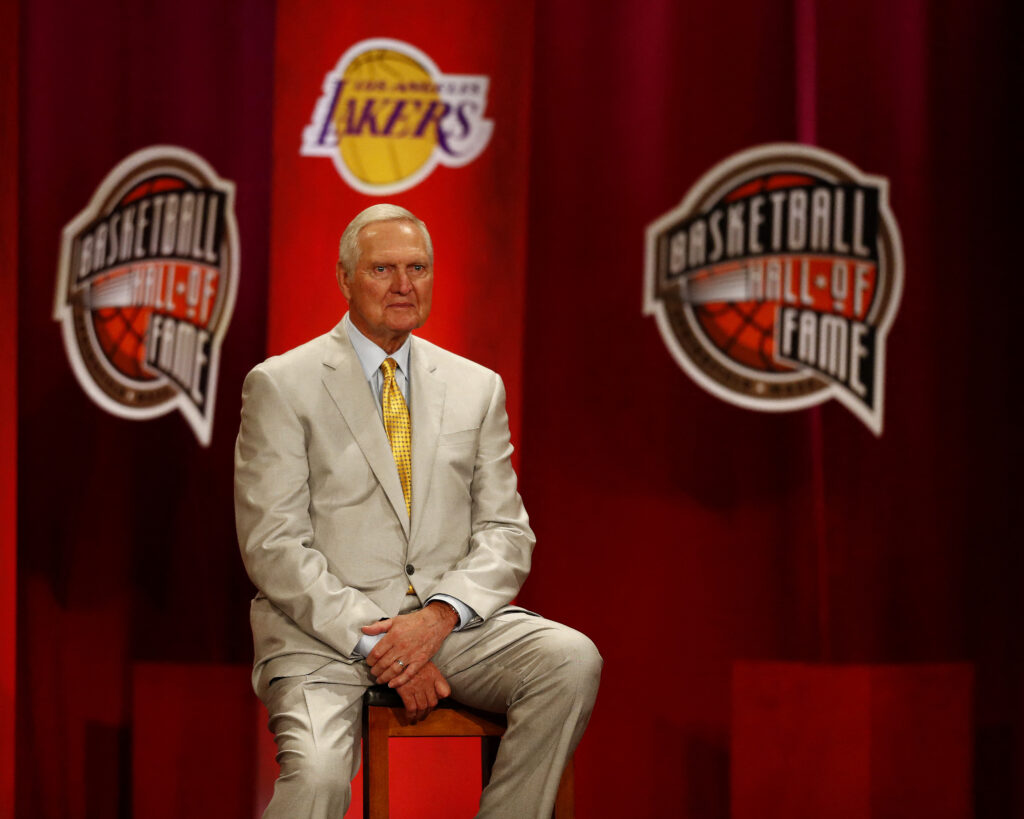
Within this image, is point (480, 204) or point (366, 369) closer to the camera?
point (366, 369)

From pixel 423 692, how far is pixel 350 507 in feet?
1.16

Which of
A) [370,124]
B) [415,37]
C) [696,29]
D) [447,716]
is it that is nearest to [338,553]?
[447,716]

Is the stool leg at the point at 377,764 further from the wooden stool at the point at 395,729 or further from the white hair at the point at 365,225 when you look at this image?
the white hair at the point at 365,225

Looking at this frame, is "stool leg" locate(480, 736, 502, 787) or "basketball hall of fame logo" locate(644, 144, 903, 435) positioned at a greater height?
"basketball hall of fame logo" locate(644, 144, 903, 435)

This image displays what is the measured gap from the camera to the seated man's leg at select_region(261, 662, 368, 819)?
1.83 metres

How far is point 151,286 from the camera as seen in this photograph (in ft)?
9.55

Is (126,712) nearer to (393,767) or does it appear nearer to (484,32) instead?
(393,767)

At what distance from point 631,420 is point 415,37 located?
108 centimetres

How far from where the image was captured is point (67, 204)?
9.50 feet

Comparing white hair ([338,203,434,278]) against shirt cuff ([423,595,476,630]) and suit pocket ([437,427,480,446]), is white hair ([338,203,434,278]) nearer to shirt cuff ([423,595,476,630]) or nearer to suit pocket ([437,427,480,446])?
suit pocket ([437,427,480,446])

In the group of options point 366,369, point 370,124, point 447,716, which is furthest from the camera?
point 370,124

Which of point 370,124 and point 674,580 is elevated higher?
point 370,124

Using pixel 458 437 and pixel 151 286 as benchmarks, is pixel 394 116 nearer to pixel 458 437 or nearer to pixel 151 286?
pixel 151 286

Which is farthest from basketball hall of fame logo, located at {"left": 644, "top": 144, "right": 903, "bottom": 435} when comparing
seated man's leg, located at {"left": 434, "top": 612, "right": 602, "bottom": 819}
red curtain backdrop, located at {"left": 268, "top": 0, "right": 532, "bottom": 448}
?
seated man's leg, located at {"left": 434, "top": 612, "right": 602, "bottom": 819}
